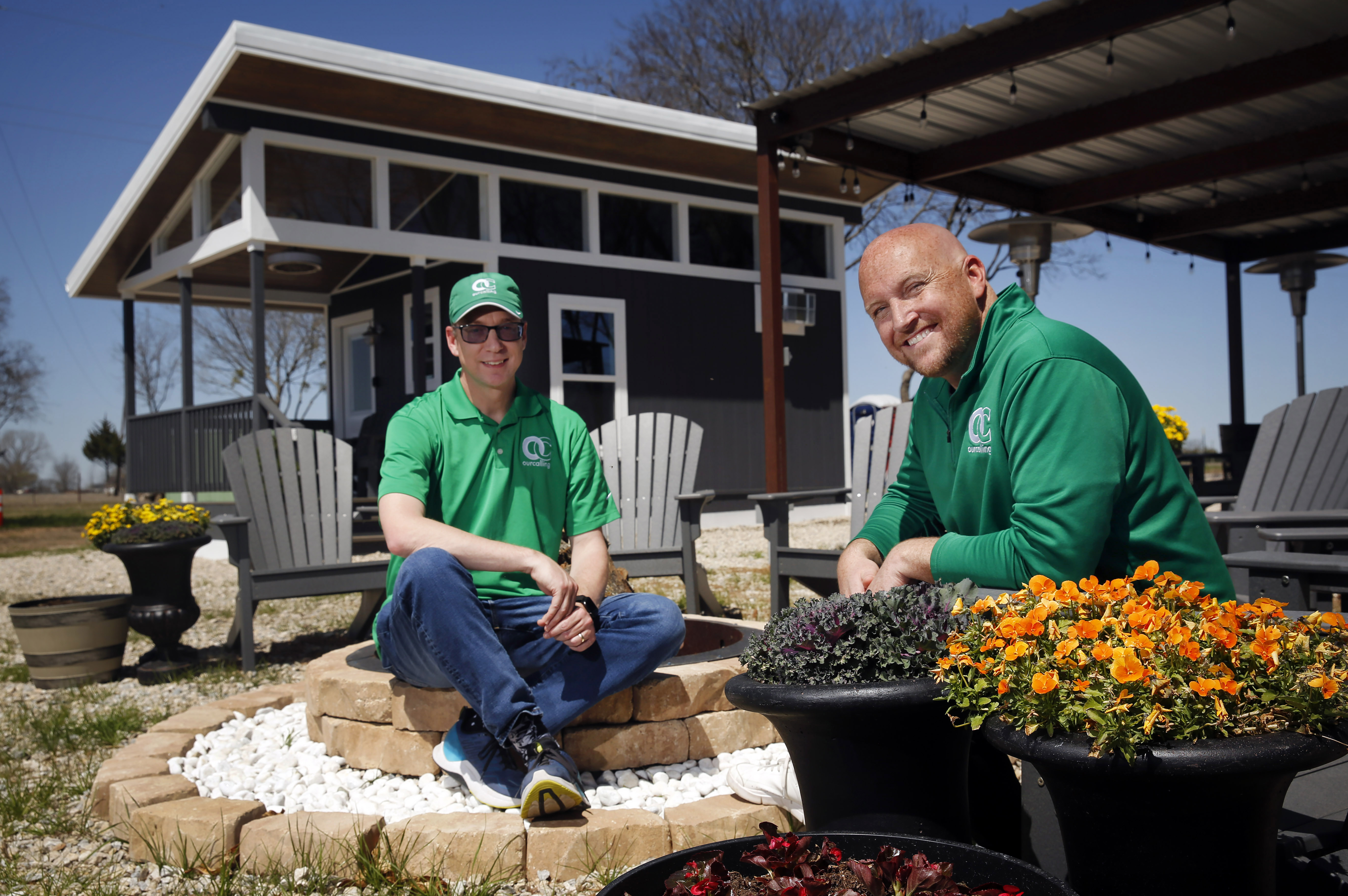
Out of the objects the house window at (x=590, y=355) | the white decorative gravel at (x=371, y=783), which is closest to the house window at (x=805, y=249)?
the house window at (x=590, y=355)

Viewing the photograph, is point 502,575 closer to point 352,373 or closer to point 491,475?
point 491,475

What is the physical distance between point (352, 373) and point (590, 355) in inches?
144

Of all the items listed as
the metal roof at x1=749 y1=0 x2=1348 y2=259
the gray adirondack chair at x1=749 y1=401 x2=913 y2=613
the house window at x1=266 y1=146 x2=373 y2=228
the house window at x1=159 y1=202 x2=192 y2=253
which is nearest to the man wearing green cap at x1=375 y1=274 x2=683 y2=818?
the gray adirondack chair at x1=749 y1=401 x2=913 y2=613

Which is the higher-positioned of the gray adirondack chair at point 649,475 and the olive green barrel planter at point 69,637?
the gray adirondack chair at point 649,475

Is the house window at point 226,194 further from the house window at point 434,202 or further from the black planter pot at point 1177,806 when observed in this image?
the black planter pot at point 1177,806

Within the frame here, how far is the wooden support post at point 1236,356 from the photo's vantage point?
9656mm

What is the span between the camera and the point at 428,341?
1057 cm

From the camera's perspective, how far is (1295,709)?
1150 millimetres

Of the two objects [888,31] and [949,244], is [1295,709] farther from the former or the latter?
[888,31]

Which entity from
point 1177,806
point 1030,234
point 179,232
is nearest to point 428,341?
point 179,232

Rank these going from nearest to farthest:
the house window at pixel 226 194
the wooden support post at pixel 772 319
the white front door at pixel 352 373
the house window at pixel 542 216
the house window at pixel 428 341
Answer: the wooden support post at pixel 772 319, the house window at pixel 226 194, the house window at pixel 542 216, the house window at pixel 428 341, the white front door at pixel 352 373

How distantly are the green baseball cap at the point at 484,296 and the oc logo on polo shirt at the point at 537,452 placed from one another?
0.34 metres

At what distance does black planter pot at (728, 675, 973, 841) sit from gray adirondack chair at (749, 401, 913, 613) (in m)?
2.53

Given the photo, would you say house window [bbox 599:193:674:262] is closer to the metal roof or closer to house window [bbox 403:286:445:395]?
house window [bbox 403:286:445:395]
